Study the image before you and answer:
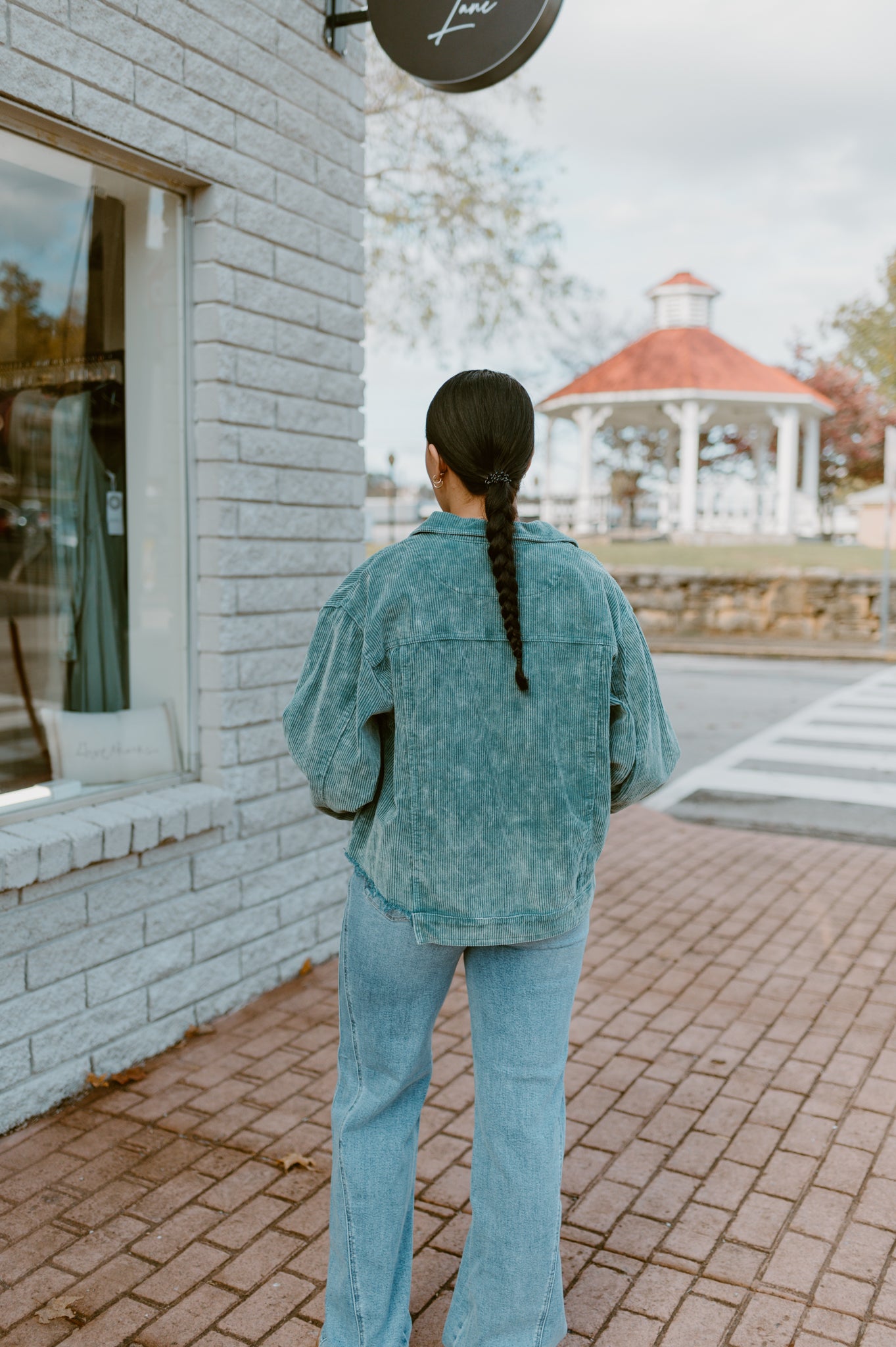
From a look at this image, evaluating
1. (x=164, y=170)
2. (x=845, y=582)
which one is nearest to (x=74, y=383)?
(x=164, y=170)

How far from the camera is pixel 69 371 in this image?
393 centimetres

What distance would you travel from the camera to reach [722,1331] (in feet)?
8.13

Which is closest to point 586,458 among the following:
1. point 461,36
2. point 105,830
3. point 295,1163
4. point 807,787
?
point 807,787

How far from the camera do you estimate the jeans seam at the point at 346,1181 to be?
2094 mm

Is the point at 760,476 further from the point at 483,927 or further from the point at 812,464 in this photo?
the point at 483,927

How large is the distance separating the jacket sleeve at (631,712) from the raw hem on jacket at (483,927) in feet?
0.84

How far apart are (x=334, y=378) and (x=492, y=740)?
2.86 m

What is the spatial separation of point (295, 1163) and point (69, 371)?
2651mm

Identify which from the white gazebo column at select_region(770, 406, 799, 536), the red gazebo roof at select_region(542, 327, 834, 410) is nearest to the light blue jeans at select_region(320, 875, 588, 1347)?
the red gazebo roof at select_region(542, 327, 834, 410)

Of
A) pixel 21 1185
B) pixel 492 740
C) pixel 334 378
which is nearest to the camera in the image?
pixel 492 740

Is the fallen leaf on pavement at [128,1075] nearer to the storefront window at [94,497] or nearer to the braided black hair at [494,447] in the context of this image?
the storefront window at [94,497]

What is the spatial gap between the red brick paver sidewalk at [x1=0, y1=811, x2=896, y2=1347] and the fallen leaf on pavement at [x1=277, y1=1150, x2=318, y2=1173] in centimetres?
3

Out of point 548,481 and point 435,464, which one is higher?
point 548,481

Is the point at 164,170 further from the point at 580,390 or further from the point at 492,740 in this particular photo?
the point at 580,390
